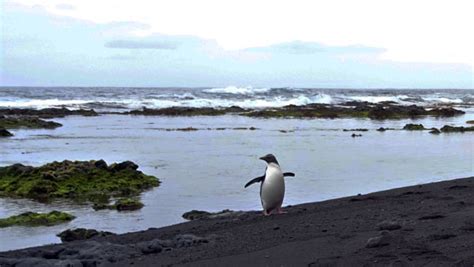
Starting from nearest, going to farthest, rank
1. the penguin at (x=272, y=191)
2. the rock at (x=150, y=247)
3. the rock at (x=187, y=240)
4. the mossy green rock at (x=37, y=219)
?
the rock at (x=150, y=247)
the rock at (x=187, y=240)
the penguin at (x=272, y=191)
the mossy green rock at (x=37, y=219)

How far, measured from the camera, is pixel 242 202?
10.0m

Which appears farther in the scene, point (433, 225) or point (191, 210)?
point (191, 210)

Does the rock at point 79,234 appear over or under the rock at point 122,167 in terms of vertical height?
under

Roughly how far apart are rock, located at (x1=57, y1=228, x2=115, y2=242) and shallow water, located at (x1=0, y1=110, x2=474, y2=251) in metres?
0.23

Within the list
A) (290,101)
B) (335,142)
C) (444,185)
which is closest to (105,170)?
(444,185)

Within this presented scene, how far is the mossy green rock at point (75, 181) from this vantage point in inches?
439

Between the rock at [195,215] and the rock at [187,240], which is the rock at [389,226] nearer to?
the rock at [187,240]

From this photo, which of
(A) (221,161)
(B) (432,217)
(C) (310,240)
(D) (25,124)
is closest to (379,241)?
(C) (310,240)

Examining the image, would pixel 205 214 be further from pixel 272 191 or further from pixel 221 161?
pixel 221 161

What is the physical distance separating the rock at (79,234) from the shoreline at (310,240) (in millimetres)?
361

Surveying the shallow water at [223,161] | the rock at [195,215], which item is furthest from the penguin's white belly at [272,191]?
the shallow water at [223,161]

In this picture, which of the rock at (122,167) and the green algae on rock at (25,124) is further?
the green algae on rock at (25,124)

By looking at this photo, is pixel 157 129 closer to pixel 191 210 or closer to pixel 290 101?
pixel 191 210

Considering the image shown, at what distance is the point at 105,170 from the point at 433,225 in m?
7.73
